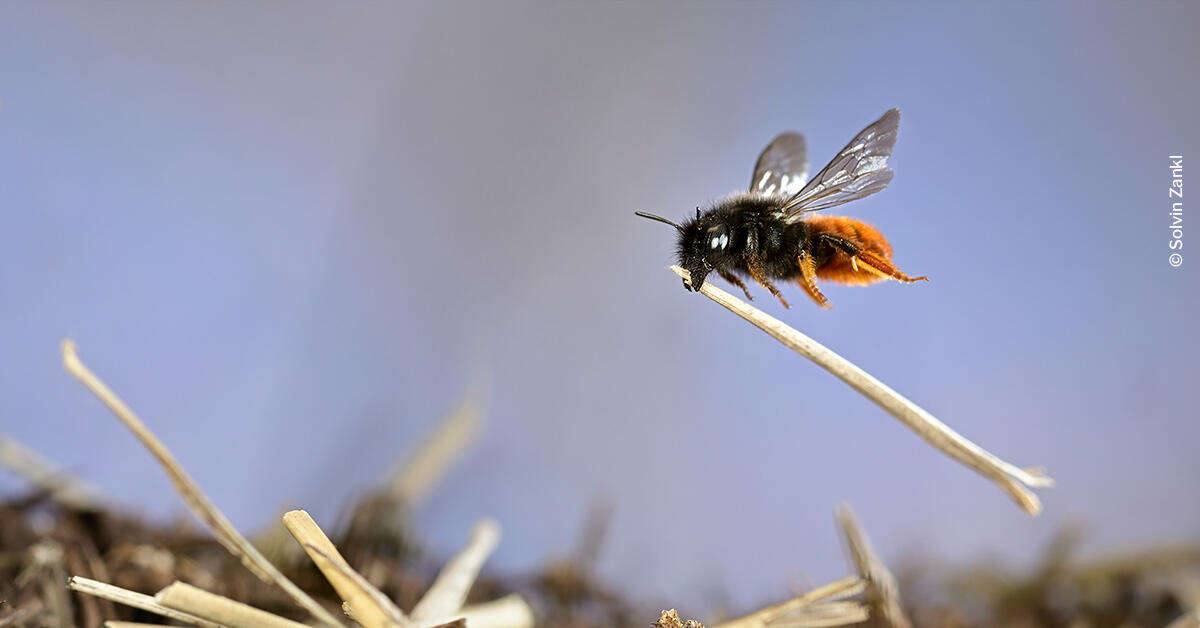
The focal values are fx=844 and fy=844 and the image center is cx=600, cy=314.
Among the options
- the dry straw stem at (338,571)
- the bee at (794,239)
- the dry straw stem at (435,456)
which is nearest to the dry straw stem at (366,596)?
the dry straw stem at (338,571)

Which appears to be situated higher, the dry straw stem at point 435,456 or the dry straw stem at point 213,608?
the dry straw stem at point 435,456

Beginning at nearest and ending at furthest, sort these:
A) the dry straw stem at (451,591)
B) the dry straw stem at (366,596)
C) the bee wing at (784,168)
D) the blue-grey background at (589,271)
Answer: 1. the dry straw stem at (366,596)
2. the dry straw stem at (451,591)
3. the bee wing at (784,168)
4. the blue-grey background at (589,271)

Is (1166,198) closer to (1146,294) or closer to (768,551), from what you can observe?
(1146,294)

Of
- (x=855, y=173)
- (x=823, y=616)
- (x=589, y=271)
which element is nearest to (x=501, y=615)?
(x=823, y=616)

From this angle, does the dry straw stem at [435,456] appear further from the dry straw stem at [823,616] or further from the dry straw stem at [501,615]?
the dry straw stem at [823,616]

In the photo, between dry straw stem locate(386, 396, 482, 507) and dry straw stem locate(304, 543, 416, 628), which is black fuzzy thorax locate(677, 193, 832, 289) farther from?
dry straw stem locate(386, 396, 482, 507)

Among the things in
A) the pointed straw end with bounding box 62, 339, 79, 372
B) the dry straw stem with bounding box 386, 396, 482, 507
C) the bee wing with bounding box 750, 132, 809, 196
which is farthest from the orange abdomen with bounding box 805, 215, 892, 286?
the dry straw stem with bounding box 386, 396, 482, 507

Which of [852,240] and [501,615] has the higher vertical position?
[852,240]

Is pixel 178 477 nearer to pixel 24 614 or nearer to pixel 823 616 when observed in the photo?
pixel 24 614
